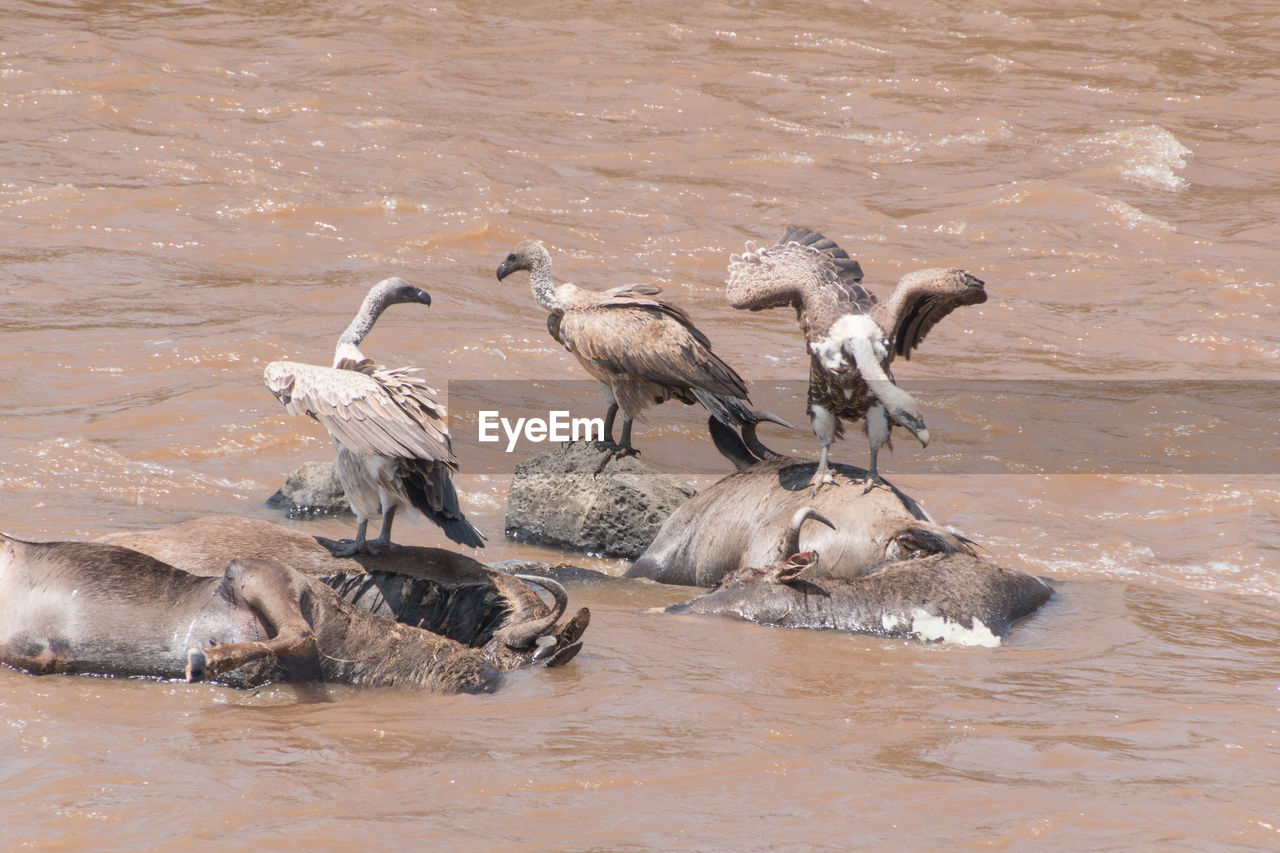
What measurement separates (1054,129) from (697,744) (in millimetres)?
17031

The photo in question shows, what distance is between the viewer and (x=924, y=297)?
7.07 m

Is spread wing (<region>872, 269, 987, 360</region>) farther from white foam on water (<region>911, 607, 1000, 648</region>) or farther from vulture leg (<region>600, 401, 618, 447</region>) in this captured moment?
vulture leg (<region>600, 401, 618, 447</region>)

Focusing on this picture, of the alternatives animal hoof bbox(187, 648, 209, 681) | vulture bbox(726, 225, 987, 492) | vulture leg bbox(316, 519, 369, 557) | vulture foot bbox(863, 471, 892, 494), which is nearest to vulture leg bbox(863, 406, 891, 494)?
vulture bbox(726, 225, 987, 492)

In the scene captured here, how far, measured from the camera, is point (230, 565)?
4.69m

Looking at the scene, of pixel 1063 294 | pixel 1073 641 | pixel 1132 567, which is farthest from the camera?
pixel 1063 294

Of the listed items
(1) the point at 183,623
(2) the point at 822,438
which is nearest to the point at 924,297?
(2) the point at 822,438

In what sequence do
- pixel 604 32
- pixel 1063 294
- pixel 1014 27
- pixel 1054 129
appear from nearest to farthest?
pixel 1063 294
pixel 1054 129
pixel 604 32
pixel 1014 27

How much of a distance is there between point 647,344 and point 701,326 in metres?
4.77

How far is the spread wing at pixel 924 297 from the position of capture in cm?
697

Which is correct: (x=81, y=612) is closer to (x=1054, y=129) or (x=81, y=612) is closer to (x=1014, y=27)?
(x=1054, y=129)

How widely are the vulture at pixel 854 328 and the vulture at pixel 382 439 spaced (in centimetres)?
197

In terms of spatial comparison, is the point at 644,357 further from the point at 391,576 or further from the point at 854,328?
the point at 391,576

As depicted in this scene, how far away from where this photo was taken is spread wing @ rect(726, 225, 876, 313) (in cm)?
736

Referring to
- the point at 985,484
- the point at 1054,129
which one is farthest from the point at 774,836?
the point at 1054,129
